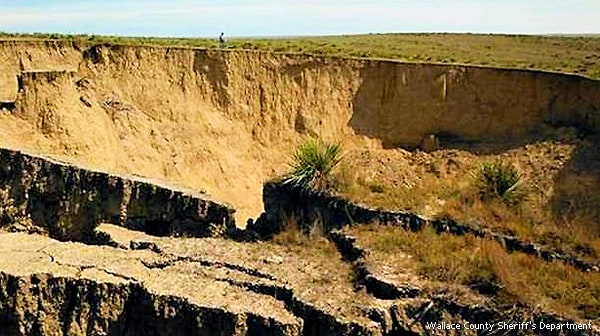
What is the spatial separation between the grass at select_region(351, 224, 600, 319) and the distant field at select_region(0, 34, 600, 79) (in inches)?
437

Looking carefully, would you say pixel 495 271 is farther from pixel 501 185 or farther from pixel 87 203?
pixel 87 203

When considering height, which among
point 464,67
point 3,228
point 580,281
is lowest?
point 3,228

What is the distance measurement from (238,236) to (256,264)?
197 centimetres

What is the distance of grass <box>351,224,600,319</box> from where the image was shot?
10305 millimetres

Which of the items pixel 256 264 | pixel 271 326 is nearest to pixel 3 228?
pixel 256 264

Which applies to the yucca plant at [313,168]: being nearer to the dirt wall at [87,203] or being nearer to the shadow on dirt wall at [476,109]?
the dirt wall at [87,203]

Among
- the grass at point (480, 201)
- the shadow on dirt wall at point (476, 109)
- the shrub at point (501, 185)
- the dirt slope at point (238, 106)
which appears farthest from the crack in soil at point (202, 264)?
the shadow on dirt wall at point (476, 109)

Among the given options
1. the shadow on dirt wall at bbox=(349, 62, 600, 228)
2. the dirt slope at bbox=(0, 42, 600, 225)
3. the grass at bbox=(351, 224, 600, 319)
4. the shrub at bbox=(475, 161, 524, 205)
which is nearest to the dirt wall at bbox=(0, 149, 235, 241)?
the dirt slope at bbox=(0, 42, 600, 225)

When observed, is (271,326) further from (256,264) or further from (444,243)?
(444,243)

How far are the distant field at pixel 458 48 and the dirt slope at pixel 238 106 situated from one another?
2296 millimetres

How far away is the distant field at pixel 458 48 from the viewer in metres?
25.2

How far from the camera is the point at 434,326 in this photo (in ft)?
34.3

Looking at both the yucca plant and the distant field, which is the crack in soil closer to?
the yucca plant

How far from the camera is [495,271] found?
10984mm
